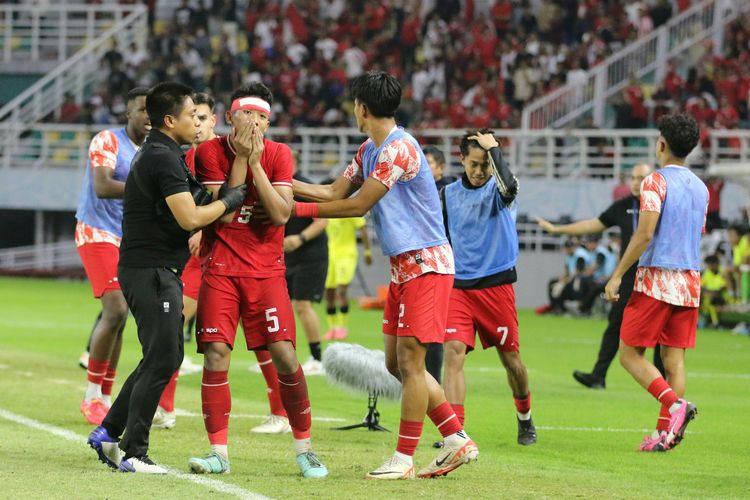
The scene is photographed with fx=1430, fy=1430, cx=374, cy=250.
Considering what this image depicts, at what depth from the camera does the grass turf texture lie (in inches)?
313

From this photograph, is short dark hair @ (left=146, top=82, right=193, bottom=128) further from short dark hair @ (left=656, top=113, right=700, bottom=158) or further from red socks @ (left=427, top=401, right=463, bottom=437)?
short dark hair @ (left=656, top=113, right=700, bottom=158)

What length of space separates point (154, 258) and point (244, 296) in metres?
0.57

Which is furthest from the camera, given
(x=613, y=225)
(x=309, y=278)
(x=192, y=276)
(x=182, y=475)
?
(x=309, y=278)

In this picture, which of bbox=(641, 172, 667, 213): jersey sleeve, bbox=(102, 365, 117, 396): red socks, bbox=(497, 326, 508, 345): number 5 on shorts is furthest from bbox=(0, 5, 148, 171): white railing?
bbox=(641, 172, 667, 213): jersey sleeve

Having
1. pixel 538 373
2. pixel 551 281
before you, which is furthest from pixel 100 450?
pixel 551 281

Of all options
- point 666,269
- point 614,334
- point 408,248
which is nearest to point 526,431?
point 666,269

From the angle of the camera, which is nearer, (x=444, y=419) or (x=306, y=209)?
(x=306, y=209)

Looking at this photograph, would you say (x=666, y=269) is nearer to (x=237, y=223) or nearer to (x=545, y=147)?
(x=237, y=223)

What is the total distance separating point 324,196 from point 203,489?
198cm

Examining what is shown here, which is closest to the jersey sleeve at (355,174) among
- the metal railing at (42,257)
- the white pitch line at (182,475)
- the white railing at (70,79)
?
the white pitch line at (182,475)

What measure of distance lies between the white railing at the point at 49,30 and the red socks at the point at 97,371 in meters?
29.9

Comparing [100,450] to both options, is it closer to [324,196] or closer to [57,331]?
[324,196]

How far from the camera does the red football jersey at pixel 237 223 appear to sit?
829 cm

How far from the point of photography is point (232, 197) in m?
8.02
